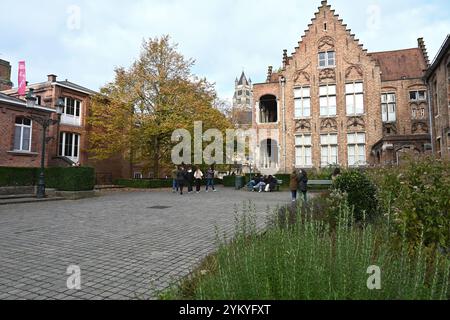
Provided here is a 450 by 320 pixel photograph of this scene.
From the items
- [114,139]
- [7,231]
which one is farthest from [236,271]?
[114,139]

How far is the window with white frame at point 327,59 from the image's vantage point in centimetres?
2768

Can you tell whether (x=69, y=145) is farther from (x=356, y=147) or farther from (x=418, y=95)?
(x=418, y=95)

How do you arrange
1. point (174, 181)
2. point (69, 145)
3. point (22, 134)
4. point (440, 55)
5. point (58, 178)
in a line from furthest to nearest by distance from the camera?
point (69, 145) → point (174, 181) → point (22, 134) → point (440, 55) → point (58, 178)

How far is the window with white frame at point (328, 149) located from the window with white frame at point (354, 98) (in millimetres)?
2839

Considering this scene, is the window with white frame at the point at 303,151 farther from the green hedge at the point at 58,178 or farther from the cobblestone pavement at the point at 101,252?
the cobblestone pavement at the point at 101,252

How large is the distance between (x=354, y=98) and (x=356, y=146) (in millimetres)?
4588

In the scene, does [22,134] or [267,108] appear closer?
[22,134]

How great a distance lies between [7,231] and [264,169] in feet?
81.4

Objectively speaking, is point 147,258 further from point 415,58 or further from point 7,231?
point 415,58

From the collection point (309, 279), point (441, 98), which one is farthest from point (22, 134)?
point (441, 98)

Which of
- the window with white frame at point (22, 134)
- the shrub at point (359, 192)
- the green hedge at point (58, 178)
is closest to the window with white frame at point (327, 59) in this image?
the shrub at point (359, 192)

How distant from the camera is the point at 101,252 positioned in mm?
5387

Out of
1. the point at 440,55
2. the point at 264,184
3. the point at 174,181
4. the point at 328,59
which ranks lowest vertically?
the point at 264,184

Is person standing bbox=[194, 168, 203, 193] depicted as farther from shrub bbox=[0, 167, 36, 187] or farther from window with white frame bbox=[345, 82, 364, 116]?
window with white frame bbox=[345, 82, 364, 116]
